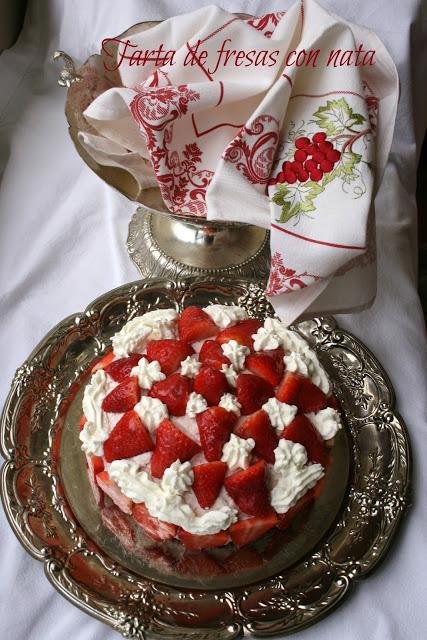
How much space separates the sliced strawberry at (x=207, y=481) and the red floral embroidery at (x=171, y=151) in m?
0.33

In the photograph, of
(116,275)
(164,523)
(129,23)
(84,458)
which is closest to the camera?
(164,523)

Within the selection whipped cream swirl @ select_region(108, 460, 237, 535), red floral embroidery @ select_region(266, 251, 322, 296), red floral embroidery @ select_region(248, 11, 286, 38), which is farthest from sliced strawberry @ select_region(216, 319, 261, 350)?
red floral embroidery @ select_region(248, 11, 286, 38)

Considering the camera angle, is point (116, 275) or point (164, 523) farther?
point (116, 275)

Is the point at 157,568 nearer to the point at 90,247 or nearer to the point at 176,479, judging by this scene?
the point at 176,479

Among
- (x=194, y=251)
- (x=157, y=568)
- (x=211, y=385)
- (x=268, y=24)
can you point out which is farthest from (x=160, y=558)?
(x=268, y=24)

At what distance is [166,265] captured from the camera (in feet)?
3.73

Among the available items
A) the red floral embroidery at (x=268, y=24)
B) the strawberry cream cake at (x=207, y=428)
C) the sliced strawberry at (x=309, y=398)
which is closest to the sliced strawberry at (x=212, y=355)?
the strawberry cream cake at (x=207, y=428)

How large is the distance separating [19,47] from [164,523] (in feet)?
3.25

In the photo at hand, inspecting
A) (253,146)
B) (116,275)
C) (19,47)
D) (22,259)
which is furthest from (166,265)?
(19,47)

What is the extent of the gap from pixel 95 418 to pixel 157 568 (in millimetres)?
200

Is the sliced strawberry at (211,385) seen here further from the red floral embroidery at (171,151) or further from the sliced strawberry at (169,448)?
the red floral embroidery at (171,151)

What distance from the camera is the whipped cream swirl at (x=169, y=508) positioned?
0.81 metres

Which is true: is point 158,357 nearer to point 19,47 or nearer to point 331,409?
point 331,409

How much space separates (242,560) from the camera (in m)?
0.88
